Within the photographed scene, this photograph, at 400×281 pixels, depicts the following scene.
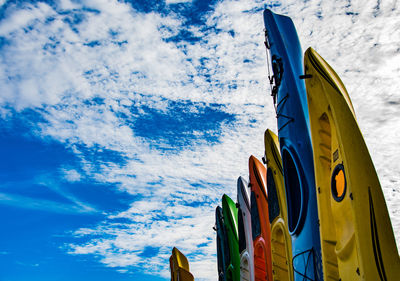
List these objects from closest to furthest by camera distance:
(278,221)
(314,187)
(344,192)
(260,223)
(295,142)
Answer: (344,192), (314,187), (295,142), (278,221), (260,223)

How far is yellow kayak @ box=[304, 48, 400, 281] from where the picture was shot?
3.97m

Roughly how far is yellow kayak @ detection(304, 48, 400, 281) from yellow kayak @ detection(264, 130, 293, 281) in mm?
2154

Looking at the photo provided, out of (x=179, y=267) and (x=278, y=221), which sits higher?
(x=179, y=267)

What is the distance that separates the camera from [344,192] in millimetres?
4594

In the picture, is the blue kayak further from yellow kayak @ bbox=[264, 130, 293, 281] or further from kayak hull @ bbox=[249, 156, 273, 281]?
kayak hull @ bbox=[249, 156, 273, 281]

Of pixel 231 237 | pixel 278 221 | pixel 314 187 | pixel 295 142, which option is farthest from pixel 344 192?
pixel 231 237

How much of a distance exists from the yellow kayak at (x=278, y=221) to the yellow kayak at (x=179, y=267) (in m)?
8.89

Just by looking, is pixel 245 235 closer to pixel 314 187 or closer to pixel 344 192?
pixel 314 187

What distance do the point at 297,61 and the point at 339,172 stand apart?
3.27 metres

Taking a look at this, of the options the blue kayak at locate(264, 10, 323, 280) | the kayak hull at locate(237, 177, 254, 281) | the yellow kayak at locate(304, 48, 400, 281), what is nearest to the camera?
the yellow kayak at locate(304, 48, 400, 281)

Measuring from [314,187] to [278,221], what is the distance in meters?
1.62

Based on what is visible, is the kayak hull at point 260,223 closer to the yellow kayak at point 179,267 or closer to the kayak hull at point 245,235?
the kayak hull at point 245,235

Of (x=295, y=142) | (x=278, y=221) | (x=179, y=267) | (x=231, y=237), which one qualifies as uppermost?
(x=295, y=142)

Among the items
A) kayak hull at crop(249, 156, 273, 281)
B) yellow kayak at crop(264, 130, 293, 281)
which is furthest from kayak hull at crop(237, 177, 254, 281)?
yellow kayak at crop(264, 130, 293, 281)
